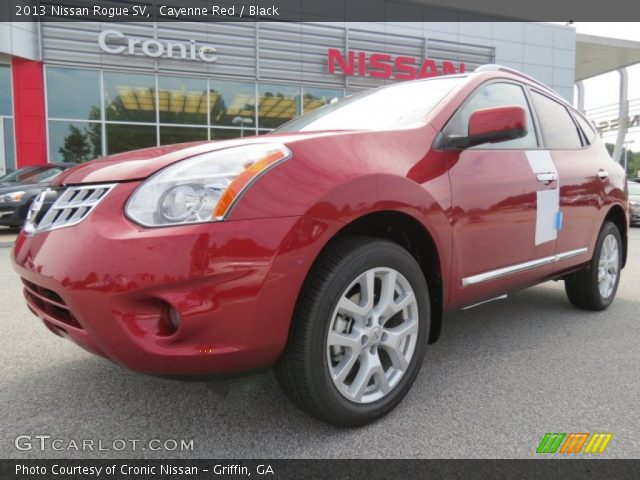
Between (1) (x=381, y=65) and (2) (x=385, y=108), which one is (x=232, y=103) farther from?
(2) (x=385, y=108)

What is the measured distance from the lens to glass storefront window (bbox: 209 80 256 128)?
49.2 feet

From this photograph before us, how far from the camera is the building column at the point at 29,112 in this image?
13.3 m

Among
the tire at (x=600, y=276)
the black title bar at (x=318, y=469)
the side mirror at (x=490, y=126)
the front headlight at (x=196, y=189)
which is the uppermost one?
the side mirror at (x=490, y=126)

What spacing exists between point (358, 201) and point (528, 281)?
5.08 ft

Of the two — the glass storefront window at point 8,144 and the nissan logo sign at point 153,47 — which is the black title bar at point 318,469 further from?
the glass storefront window at point 8,144

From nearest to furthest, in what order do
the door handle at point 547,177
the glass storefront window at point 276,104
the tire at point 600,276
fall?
the door handle at point 547,177, the tire at point 600,276, the glass storefront window at point 276,104

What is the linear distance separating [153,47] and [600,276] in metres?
13.7

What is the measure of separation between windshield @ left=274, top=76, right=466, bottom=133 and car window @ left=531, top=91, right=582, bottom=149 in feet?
2.69

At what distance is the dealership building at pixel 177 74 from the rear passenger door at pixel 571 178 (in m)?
12.8

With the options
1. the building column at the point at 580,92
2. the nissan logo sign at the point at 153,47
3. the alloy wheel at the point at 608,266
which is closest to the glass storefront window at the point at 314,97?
the nissan logo sign at the point at 153,47

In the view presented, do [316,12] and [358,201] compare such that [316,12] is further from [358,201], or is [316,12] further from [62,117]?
[358,201]

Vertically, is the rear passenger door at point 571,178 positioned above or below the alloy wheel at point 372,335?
above

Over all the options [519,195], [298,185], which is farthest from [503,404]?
[298,185]

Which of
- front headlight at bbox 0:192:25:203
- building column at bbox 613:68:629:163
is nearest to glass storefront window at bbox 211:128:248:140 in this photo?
front headlight at bbox 0:192:25:203
